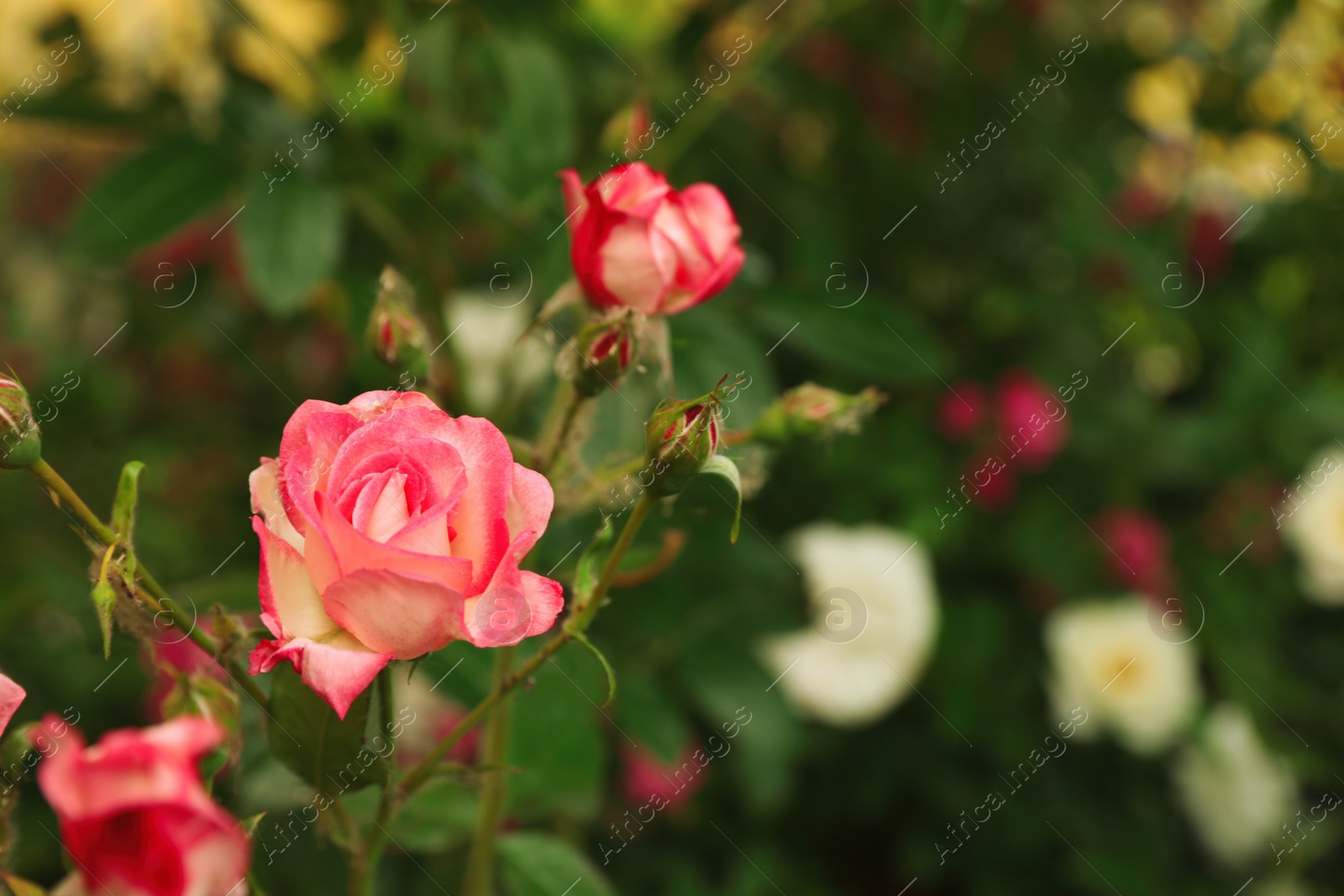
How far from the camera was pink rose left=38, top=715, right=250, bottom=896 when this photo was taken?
0.78ft

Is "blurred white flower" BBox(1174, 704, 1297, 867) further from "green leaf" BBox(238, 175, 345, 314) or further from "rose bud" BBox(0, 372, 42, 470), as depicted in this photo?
"rose bud" BBox(0, 372, 42, 470)

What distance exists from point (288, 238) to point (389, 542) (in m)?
0.43

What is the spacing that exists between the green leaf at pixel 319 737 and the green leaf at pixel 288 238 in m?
0.34

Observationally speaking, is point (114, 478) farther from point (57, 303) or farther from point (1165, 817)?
point (1165, 817)

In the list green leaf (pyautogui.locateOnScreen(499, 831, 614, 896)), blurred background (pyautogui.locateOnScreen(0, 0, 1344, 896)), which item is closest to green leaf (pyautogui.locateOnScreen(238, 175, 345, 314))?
blurred background (pyautogui.locateOnScreen(0, 0, 1344, 896))

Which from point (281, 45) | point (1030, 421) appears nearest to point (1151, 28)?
point (1030, 421)

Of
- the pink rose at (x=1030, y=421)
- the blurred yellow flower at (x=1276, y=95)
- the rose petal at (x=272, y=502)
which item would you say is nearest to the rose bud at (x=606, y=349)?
the rose petal at (x=272, y=502)

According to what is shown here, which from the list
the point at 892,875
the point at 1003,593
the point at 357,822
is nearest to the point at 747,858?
the point at 892,875

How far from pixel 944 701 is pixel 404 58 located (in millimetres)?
727

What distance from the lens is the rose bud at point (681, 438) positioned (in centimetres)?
36

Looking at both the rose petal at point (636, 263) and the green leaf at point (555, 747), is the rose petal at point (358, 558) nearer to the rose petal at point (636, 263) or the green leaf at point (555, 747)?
the rose petal at point (636, 263)

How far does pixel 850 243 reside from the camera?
3.58 ft

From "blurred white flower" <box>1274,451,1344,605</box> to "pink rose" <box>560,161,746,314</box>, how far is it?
3.07 ft

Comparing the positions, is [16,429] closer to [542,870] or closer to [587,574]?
[587,574]
